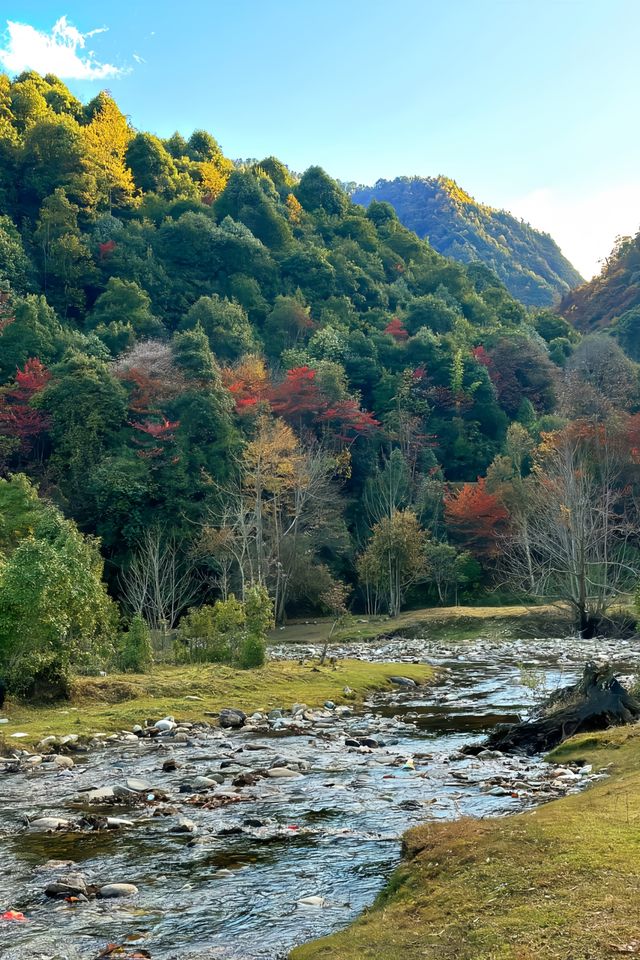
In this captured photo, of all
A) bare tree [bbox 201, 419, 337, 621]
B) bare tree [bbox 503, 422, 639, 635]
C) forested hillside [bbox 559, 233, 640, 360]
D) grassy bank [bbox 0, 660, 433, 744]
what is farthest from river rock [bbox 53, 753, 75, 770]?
forested hillside [bbox 559, 233, 640, 360]

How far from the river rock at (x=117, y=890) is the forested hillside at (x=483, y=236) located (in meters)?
136

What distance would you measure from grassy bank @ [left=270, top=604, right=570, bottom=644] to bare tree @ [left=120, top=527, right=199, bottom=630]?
5.04 metres

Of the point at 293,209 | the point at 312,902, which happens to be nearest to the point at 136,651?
the point at 312,902

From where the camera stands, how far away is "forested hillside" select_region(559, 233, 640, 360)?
78869 millimetres

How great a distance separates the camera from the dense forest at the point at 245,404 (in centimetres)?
3653

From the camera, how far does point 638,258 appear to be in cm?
8231

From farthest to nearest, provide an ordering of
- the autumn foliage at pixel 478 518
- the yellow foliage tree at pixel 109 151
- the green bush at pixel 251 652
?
the yellow foliage tree at pixel 109 151 → the autumn foliage at pixel 478 518 → the green bush at pixel 251 652

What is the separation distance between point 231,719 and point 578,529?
20.8 m

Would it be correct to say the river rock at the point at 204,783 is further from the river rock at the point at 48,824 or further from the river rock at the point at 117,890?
the river rock at the point at 117,890

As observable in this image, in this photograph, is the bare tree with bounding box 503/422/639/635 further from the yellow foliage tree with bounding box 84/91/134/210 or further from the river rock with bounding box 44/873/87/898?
the yellow foliage tree with bounding box 84/91/134/210

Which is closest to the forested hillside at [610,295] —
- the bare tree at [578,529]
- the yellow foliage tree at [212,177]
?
the bare tree at [578,529]

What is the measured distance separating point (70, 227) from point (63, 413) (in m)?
27.9

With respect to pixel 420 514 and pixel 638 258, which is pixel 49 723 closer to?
pixel 420 514

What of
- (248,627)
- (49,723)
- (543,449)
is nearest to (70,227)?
(543,449)
